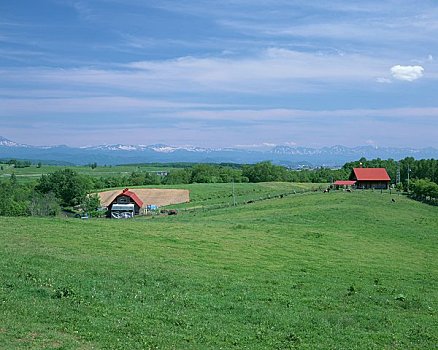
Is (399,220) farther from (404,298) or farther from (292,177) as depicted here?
(292,177)

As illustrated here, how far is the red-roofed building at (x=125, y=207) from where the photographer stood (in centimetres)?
8836

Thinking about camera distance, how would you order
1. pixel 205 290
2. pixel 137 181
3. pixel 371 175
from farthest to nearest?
pixel 137 181 < pixel 371 175 < pixel 205 290

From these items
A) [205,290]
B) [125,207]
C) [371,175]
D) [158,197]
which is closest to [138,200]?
[125,207]

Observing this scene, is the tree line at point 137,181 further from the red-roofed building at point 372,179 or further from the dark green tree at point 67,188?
the red-roofed building at point 372,179

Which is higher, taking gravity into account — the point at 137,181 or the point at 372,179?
the point at 372,179

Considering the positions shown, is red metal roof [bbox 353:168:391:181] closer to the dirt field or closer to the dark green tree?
the dirt field

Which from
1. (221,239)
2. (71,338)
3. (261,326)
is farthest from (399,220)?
(71,338)

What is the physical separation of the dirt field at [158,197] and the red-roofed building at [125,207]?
10.3 metres

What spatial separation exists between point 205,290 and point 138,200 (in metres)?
79.4

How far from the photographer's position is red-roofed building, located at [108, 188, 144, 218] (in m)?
88.4

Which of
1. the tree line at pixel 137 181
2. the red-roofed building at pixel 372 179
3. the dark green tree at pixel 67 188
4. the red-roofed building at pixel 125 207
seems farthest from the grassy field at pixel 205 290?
the dark green tree at pixel 67 188

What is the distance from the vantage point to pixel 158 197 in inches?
4646

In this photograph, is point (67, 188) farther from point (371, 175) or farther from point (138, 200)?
point (371, 175)

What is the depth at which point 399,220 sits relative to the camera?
2303 inches
